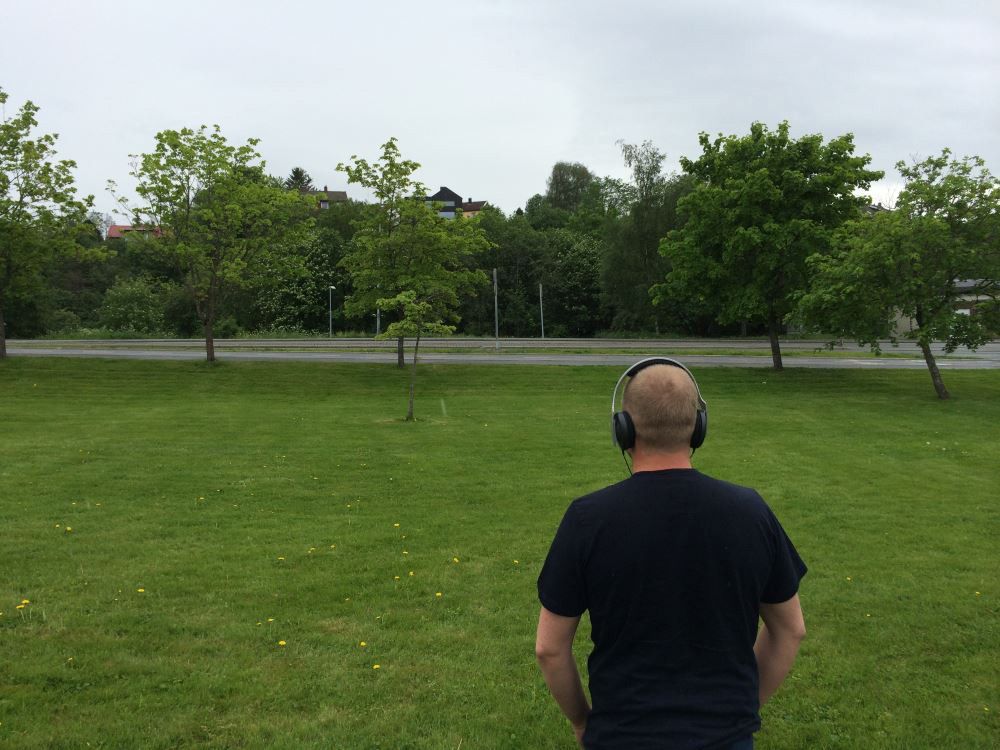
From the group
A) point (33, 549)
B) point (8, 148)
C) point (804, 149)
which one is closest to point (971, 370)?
point (804, 149)

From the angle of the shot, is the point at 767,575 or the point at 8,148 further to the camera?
the point at 8,148

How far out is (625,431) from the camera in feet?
8.12

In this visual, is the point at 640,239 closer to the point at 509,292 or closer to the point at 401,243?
the point at 509,292

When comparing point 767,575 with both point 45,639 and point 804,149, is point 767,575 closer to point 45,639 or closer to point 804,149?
point 45,639

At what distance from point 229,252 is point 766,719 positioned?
100ft

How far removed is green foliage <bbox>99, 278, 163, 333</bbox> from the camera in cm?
6100

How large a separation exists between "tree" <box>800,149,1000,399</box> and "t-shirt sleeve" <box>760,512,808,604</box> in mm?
23965

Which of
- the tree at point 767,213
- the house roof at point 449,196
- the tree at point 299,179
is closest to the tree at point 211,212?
the tree at point 767,213

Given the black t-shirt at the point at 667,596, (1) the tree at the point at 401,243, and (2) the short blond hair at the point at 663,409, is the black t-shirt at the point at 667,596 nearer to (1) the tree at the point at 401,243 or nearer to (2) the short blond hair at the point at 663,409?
(2) the short blond hair at the point at 663,409

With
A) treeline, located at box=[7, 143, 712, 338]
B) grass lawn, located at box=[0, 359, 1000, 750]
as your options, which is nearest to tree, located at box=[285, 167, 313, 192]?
treeline, located at box=[7, 143, 712, 338]

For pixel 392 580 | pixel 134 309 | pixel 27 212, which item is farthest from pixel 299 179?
pixel 392 580

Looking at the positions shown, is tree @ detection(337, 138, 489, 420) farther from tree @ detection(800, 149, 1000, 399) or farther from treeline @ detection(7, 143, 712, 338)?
treeline @ detection(7, 143, 712, 338)

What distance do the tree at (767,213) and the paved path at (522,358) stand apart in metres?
3.83

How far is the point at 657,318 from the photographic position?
5459 centimetres
